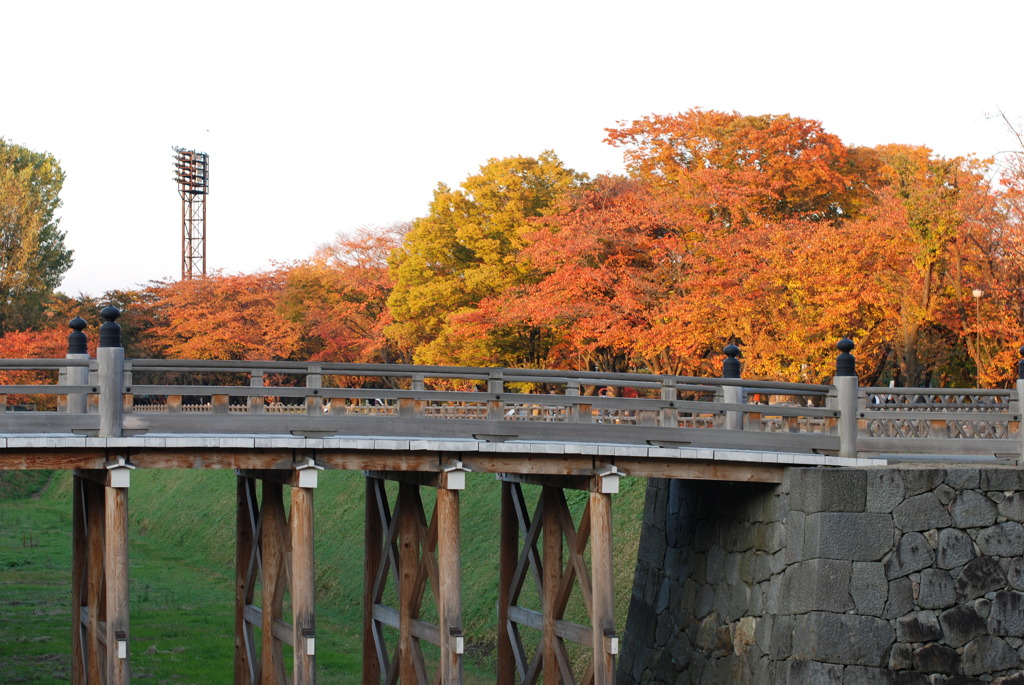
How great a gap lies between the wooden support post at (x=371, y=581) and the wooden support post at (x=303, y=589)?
329 cm

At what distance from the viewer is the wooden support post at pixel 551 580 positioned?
1462cm

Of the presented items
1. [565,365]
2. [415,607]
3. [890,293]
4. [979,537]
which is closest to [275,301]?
[565,365]

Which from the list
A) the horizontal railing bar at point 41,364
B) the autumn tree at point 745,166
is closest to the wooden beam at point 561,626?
the horizontal railing bar at point 41,364

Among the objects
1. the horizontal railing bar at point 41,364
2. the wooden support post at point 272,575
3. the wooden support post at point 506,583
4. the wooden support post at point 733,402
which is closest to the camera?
the horizontal railing bar at point 41,364

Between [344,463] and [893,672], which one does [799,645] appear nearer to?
[893,672]

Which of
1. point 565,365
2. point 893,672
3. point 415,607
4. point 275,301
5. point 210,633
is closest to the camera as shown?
point 893,672

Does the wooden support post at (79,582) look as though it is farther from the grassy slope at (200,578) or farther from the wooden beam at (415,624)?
the grassy slope at (200,578)

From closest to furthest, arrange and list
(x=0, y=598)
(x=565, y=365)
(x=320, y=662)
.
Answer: (x=320, y=662)
(x=0, y=598)
(x=565, y=365)

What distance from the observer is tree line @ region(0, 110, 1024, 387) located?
26375 mm

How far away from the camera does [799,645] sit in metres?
12.8

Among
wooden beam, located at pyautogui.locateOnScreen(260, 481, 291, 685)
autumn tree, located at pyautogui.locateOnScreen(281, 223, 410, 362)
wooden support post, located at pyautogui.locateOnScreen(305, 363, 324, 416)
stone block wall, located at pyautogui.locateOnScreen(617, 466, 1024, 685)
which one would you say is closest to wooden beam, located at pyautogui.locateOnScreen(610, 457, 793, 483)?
stone block wall, located at pyautogui.locateOnScreen(617, 466, 1024, 685)

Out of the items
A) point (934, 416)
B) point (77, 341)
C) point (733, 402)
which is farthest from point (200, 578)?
point (934, 416)

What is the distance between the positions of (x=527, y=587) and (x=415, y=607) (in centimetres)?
804

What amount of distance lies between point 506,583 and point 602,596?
3.15 meters
